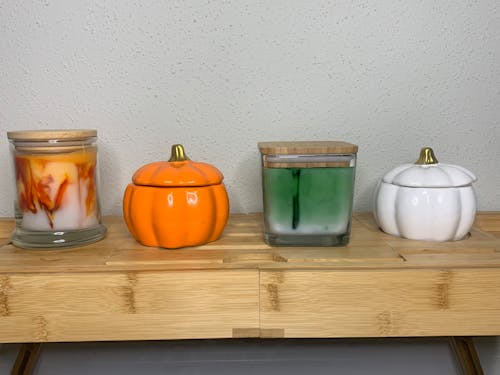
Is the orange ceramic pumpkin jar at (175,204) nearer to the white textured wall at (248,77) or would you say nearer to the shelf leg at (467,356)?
the white textured wall at (248,77)

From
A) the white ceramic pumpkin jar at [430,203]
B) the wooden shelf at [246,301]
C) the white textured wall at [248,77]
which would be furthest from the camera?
the white textured wall at [248,77]

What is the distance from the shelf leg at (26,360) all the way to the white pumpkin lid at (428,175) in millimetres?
614

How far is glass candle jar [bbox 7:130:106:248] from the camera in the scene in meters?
0.58

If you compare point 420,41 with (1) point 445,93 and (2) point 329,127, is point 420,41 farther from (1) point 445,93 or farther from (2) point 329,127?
(2) point 329,127

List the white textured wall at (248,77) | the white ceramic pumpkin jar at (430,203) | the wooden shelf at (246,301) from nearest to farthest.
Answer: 1. the wooden shelf at (246,301)
2. the white ceramic pumpkin jar at (430,203)
3. the white textured wall at (248,77)

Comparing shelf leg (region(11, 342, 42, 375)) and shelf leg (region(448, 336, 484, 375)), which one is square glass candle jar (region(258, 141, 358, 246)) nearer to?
shelf leg (region(448, 336, 484, 375))

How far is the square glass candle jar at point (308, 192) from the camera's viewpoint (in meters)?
0.57

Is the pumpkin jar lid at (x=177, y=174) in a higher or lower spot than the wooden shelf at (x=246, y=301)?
higher

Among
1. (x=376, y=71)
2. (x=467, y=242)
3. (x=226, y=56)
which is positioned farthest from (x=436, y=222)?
(x=226, y=56)

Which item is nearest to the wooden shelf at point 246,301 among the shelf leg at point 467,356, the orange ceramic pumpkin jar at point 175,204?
the orange ceramic pumpkin jar at point 175,204

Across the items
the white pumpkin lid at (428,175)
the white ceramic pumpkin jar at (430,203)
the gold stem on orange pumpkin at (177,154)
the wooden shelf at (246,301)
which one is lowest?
Answer: the wooden shelf at (246,301)

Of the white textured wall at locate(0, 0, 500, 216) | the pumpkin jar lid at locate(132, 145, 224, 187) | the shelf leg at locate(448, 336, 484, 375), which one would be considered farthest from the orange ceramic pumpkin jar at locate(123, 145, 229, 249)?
the shelf leg at locate(448, 336, 484, 375)

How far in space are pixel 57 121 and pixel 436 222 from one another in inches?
25.4

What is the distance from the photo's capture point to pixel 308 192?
1.90 ft
